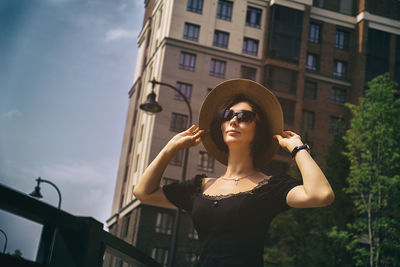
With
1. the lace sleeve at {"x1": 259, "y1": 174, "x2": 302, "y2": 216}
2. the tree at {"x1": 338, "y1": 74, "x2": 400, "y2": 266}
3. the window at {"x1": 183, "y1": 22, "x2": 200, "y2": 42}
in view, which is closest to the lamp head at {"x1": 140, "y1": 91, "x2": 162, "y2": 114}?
the tree at {"x1": 338, "y1": 74, "x2": 400, "y2": 266}

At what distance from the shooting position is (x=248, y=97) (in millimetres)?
4039

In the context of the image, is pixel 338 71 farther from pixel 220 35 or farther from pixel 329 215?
pixel 329 215

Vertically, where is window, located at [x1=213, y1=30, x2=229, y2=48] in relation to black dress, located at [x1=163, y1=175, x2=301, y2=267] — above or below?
above

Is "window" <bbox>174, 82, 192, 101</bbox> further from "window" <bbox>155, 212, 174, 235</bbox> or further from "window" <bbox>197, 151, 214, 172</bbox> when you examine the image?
"window" <bbox>155, 212, 174, 235</bbox>

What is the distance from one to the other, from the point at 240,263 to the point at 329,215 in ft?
66.9

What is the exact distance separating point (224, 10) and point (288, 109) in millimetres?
8592

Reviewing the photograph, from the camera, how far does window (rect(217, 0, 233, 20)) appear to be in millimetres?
35906

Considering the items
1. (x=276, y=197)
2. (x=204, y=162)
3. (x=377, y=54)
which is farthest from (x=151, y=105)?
(x=377, y=54)

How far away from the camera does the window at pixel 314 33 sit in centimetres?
3806

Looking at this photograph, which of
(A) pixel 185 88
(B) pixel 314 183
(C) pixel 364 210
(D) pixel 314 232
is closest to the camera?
(B) pixel 314 183

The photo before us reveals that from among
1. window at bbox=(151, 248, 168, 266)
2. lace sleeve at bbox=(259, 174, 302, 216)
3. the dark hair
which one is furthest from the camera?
window at bbox=(151, 248, 168, 266)

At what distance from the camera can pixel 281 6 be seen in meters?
36.6

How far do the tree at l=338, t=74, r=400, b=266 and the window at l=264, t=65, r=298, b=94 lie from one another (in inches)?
528

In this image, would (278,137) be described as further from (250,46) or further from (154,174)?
(250,46)
